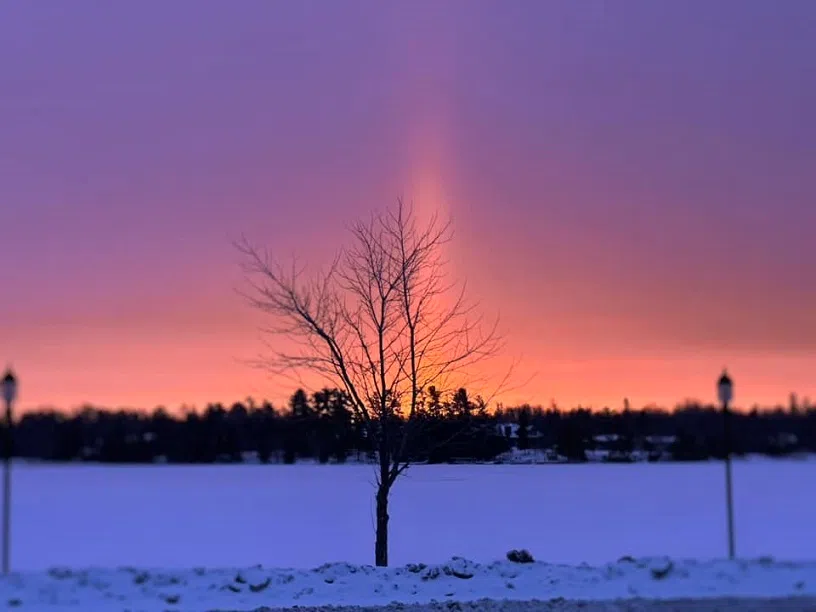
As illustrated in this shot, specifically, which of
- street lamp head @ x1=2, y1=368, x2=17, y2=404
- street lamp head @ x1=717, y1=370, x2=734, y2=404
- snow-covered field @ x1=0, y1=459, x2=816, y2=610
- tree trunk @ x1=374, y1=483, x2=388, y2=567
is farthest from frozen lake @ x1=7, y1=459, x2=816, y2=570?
street lamp head @ x1=2, y1=368, x2=17, y2=404

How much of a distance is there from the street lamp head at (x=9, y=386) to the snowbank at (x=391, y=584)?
138 inches

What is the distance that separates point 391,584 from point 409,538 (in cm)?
1073

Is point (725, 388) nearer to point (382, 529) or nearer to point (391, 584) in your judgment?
point (382, 529)

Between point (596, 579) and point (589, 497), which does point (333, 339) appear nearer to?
point (596, 579)

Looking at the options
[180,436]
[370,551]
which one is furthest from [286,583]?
[180,436]

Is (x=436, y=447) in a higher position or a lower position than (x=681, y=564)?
higher

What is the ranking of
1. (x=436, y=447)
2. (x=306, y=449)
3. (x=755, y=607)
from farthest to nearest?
(x=306, y=449) → (x=436, y=447) → (x=755, y=607)

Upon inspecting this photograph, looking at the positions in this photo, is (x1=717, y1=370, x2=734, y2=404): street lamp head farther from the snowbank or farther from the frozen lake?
the frozen lake

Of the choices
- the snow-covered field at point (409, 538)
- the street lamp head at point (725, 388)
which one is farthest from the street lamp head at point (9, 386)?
the street lamp head at point (725, 388)

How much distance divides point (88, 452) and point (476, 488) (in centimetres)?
1590

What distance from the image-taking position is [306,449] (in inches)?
921

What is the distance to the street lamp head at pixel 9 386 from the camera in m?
14.5

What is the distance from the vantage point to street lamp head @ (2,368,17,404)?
1452 cm

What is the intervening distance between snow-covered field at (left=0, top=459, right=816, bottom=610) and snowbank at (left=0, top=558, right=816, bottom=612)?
0.08ft
